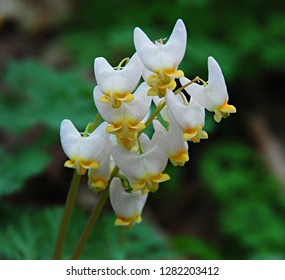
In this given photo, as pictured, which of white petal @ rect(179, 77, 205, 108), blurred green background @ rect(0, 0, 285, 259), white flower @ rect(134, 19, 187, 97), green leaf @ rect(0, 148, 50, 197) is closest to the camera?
white flower @ rect(134, 19, 187, 97)

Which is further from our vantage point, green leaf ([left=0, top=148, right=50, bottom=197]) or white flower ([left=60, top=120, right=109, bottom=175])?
green leaf ([left=0, top=148, right=50, bottom=197])

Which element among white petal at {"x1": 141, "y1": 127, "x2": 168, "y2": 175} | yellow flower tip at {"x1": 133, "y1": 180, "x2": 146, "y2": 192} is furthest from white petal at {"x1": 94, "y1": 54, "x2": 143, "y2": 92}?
yellow flower tip at {"x1": 133, "y1": 180, "x2": 146, "y2": 192}

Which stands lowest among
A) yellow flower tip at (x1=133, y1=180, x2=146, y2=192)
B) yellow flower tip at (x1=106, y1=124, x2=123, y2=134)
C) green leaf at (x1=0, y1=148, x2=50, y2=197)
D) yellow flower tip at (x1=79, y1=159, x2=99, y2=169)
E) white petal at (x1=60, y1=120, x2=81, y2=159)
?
yellow flower tip at (x1=133, y1=180, x2=146, y2=192)

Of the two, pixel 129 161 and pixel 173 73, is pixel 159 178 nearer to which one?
pixel 129 161

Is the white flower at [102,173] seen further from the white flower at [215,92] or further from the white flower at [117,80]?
the white flower at [215,92]

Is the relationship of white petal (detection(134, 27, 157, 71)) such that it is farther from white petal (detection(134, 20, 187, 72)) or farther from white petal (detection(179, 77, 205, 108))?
white petal (detection(179, 77, 205, 108))

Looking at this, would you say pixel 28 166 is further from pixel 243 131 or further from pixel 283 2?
pixel 283 2

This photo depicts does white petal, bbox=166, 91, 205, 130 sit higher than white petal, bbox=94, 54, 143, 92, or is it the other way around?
white petal, bbox=94, 54, 143, 92
